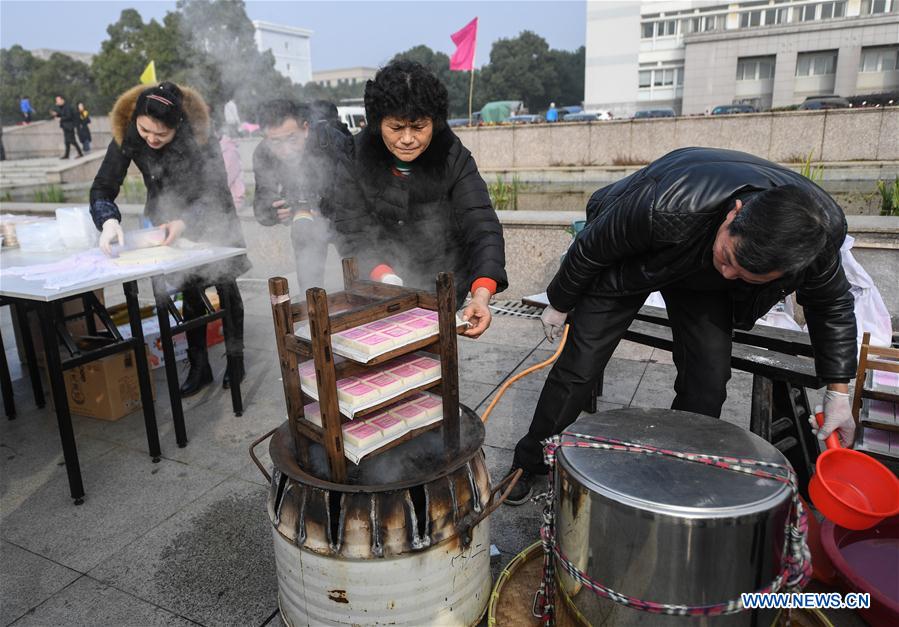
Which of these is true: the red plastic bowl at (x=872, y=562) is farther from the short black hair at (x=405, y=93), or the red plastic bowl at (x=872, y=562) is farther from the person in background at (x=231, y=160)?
the person in background at (x=231, y=160)

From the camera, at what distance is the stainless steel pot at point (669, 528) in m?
1.37

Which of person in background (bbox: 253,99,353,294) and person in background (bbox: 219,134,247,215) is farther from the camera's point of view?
person in background (bbox: 219,134,247,215)

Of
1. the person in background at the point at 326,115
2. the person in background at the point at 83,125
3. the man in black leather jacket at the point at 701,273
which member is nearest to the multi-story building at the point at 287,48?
the person in background at the point at 326,115

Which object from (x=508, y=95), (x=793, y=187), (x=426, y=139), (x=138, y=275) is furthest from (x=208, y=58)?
(x=508, y=95)

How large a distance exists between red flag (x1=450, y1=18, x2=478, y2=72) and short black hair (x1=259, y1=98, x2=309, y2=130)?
9.93 metres

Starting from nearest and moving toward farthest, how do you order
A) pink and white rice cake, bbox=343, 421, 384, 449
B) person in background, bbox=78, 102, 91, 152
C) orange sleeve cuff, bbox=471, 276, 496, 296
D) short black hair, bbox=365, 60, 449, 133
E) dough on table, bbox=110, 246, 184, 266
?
pink and white rice cake, bbox=343, 421, 384, 449
short black hair, bbox=365, 60, 449, 133
orange sleeve cuff, bbox=471, 276, 496, 296
dough on table, bbox=110, 246, 184, 266
person in background, bbox=78, 102, 91, 152

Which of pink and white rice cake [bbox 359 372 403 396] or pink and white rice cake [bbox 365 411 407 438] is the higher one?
pink and white rice cake [bbox 359 372 403 396]

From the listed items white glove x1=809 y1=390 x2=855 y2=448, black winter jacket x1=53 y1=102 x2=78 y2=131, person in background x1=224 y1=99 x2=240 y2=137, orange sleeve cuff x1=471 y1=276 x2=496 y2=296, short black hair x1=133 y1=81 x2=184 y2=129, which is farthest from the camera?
black winter jacket x1=53 y1=102 x2=78 y2=131

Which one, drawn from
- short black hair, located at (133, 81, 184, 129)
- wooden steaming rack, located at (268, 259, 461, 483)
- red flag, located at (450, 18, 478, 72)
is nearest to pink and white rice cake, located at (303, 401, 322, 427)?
wooden steaming rack, located at (268, 259, 461, 483)

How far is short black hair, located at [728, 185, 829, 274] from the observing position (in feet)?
5.39

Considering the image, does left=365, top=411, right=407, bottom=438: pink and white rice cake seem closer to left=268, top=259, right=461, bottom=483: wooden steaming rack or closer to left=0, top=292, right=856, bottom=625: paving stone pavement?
left=268, top=259, right=461, bottom=483: wooden steaming rack

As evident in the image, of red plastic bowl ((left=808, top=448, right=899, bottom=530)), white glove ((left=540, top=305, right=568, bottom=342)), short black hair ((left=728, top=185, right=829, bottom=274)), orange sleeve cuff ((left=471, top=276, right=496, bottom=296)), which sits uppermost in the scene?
short black hair ((left=728, top=185, right=829, bottom=274))

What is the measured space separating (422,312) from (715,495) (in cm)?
111

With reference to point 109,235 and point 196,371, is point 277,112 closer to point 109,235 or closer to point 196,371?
point 109,235
